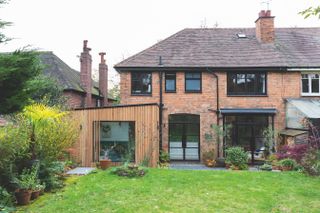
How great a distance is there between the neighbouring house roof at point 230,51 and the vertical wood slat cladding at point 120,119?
489cm

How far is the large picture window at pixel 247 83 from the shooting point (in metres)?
21.1

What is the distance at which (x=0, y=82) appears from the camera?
755 centimetres

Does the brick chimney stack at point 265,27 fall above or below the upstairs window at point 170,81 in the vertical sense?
above

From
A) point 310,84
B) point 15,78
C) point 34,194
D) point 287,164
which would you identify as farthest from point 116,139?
point 310,84

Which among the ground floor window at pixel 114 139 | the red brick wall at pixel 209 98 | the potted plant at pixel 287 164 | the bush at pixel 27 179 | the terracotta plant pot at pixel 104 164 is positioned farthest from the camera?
the red brick wall at pixel 209 98

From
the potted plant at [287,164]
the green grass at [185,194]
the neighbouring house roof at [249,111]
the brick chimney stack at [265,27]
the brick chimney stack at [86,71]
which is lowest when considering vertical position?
the green grass at [185,194]

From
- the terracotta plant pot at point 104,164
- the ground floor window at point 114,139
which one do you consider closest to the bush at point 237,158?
the ground floor window at point 114,139

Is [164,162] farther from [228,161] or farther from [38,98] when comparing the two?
[38,98]

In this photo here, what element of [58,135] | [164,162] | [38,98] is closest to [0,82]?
[58,135]

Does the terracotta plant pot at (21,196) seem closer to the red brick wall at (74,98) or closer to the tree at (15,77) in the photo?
the tree at (15,77)

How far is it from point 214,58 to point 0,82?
16440mm

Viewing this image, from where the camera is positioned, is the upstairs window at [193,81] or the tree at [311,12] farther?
the upstairs window at [193,81]

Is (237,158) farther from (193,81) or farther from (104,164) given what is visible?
(104,164)

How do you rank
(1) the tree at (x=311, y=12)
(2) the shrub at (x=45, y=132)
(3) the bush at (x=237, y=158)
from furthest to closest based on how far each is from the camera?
1. (3) the bush at (x=237, y=158)
2. (2) the shrub at (x=45, y=132)
3. (1) the tree at (x=311, y=12)
